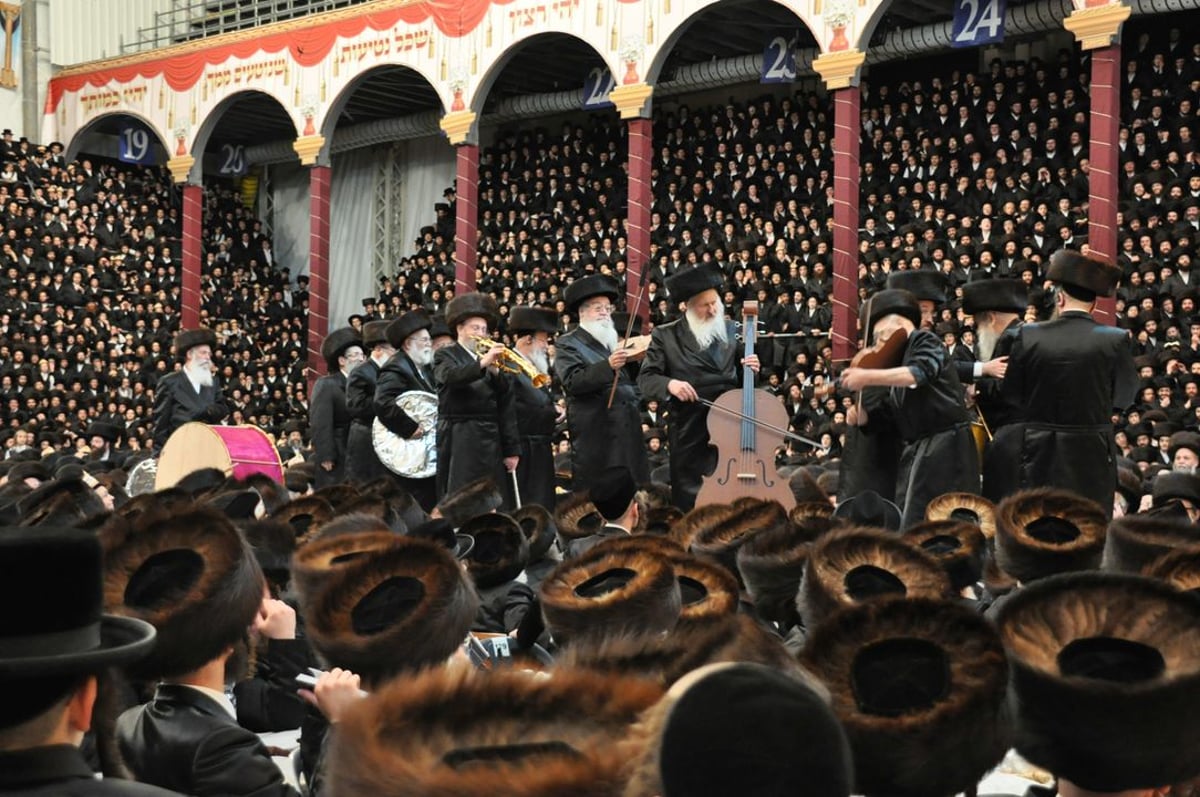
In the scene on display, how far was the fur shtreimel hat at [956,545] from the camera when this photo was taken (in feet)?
14.7

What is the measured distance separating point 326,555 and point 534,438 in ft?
21.7

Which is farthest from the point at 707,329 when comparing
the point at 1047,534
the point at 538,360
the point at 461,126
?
the point at 461,126

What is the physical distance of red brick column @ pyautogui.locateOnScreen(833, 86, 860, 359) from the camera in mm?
18891

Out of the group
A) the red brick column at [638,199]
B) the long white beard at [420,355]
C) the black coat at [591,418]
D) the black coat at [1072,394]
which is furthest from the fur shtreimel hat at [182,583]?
the red brick column at [638,199]

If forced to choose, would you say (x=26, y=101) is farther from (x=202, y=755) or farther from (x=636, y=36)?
(x=202, y=755)

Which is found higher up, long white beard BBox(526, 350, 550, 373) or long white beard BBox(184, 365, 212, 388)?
long white beard BBox(526, 350, 550, 373)

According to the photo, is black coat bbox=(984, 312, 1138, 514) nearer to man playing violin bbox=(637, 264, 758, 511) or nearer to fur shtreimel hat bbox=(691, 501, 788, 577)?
man playing violin bbox=(637, 264, 758, 511)

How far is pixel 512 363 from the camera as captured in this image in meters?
9.59

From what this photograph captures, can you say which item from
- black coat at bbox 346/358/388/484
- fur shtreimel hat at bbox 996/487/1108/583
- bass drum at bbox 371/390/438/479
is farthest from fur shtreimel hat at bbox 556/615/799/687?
black coat at bbox 346/358/388/484

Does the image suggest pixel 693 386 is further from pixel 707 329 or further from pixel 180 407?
pixel 180 407

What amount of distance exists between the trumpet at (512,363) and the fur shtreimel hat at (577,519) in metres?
2.40

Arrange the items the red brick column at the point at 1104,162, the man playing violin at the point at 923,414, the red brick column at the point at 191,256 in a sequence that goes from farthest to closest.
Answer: the red brick column at the point at 191,256
the red brick column at the point at 1104,162
the man playing violin at the point at 923,414

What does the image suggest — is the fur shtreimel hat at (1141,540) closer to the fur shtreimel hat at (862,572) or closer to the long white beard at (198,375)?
the fur shtreimel hat at (862,572)

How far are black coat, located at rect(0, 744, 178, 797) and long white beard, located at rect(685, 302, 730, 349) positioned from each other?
273 inches
